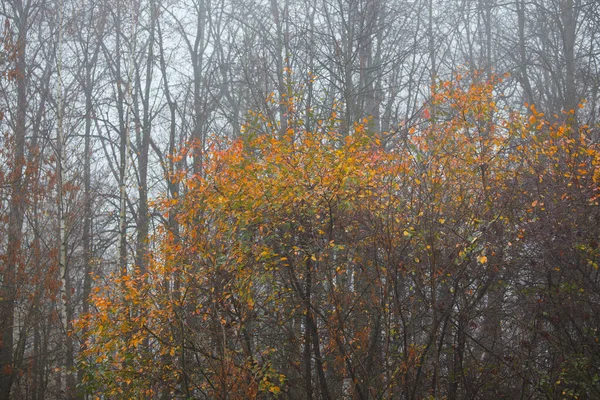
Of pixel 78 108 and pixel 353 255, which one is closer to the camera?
pixel 353 255

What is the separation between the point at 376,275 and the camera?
612cm

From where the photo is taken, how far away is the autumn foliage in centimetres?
582

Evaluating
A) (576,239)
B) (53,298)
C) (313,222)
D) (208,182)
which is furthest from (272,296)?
(53,298)

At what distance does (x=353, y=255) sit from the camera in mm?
6324

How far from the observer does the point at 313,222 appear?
6.24 metres

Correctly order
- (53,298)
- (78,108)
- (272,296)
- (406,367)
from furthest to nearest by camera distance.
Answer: (78,108)
(53,298)
(272,296)
(406,367)

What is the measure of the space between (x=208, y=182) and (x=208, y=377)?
1.93 metres

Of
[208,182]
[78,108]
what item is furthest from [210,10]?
[208,182]

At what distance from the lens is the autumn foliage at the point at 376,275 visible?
5824mm

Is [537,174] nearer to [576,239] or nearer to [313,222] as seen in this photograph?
[576,239]

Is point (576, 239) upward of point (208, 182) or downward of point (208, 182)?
Answer: downward

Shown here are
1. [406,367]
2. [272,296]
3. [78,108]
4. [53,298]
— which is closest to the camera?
[406,367]

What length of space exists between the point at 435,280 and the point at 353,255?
3.01 feet

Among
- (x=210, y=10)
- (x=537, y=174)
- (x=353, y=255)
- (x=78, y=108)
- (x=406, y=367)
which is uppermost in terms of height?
(x=210, y=10)
